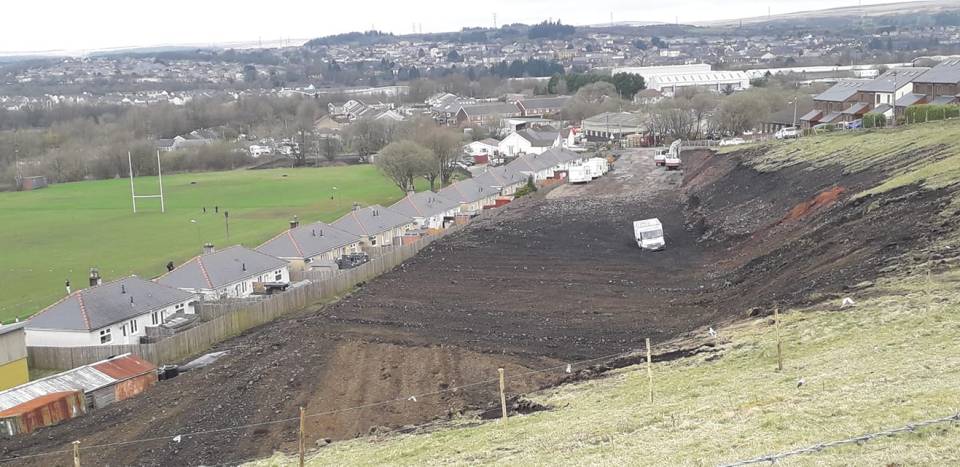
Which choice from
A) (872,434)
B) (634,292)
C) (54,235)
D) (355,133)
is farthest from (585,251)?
(355,133)

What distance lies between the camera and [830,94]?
279ft

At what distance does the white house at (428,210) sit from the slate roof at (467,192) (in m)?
1.97

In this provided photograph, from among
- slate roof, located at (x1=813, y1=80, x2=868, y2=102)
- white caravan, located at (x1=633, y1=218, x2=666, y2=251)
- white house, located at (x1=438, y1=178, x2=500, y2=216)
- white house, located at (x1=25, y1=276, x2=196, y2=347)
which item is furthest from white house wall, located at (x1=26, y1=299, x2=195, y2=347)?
slate roof, located at (x1=813, y1=80, x2=868, y2=102)

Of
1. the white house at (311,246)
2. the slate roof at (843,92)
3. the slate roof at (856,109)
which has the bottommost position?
the white house at (311,246)

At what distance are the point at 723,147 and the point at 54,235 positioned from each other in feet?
165

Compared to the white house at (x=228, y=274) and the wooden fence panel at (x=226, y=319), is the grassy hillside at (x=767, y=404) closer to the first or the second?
the wooden fence panel at (x=226, y=319)

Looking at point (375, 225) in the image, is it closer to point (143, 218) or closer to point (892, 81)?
point (143, 218)

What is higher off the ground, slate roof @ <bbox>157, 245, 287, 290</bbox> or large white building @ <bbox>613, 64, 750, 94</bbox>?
large white building @ <bbox>613, 64, 750, 94</bbox>

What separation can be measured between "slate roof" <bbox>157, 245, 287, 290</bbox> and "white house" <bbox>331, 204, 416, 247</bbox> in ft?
26.0

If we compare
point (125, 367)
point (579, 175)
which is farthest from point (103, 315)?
point (579, 175)

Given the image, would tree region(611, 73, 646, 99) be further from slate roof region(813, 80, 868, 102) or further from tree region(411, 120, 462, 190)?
tree region(411, 120, 462, 190)

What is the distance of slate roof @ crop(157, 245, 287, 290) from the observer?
3869 centimetres

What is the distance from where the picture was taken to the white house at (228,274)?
38.6m

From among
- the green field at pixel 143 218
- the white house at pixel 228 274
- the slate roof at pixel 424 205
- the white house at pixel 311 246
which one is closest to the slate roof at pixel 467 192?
the slate roof at pixel 424 205
